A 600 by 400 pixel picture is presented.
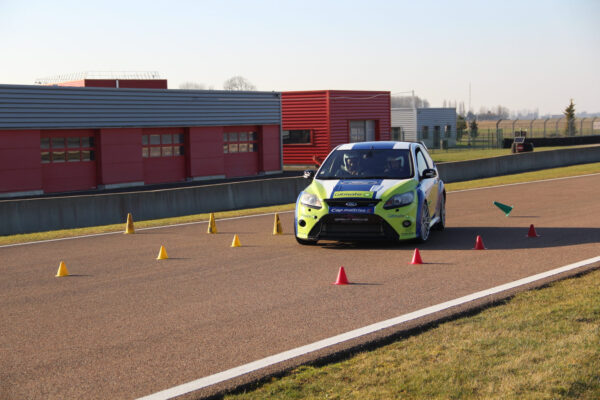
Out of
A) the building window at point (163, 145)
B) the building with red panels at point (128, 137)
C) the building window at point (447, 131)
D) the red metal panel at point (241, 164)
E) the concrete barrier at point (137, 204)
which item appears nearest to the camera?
the concrete barrier at point (137, 204)

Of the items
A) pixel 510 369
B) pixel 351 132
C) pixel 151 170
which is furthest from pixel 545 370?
pixel 351 132

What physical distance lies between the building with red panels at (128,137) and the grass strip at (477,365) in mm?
28887

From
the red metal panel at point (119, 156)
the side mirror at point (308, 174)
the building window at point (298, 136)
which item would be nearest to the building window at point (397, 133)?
the building window at point (298, 136)

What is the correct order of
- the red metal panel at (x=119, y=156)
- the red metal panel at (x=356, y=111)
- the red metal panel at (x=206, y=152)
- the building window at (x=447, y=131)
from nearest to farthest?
the red metal panel at (x=119, y=156) → the red metal panel at (x=206, y=152) → the red metal panel at (x=356, y=111) → the building window at (x=447, y=131)

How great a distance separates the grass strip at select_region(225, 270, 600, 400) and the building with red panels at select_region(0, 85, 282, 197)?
28.9m

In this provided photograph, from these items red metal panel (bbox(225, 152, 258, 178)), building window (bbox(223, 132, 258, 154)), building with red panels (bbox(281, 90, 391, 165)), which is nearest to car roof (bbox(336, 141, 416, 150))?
red metal panel (bbox(225, 152, 258, 178))

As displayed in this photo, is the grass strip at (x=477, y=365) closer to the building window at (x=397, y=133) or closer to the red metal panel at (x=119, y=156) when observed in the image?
the red metal panel at (x=119, y=156)

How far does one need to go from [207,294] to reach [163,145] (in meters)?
31.8

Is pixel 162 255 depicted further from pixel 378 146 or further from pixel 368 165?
pixel 378 146

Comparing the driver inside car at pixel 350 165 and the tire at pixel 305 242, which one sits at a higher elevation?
the driver inside car at pixel 350 165

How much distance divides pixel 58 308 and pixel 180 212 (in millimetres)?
13109

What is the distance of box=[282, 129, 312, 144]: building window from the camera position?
50.7 meters

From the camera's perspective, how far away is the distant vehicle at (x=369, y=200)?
12430 millimetres

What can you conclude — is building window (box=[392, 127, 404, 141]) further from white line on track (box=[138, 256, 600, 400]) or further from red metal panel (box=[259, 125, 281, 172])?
white line on track (box=[138, 256, 600, 400])
